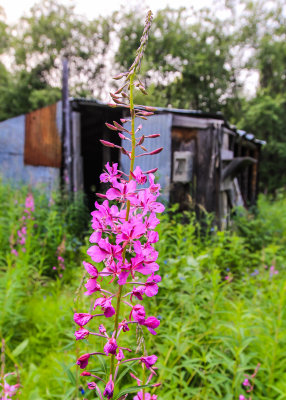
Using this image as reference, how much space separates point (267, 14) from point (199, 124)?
21.1 metres

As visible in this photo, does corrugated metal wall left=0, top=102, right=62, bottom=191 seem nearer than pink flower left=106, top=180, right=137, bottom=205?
No

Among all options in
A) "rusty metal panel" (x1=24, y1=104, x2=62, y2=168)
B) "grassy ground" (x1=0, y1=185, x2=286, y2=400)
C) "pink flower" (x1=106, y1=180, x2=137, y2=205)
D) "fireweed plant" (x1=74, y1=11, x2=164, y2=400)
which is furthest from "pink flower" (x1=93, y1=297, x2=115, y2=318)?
"rusty metal panel" (x1=24, y1=104, x2=62, y2=168)

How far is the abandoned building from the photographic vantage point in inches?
246

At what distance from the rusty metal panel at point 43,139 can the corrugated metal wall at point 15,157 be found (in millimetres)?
183

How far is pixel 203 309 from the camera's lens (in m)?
2.59

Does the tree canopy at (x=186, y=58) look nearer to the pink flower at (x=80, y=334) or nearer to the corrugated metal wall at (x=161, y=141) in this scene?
the corrugated metal wall at (x=161, y=141)

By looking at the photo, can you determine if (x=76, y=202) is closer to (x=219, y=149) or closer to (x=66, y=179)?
(x=66, y=179)

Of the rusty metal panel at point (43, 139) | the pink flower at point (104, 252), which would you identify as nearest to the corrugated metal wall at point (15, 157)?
the rusty metal panel at point (43, 139)

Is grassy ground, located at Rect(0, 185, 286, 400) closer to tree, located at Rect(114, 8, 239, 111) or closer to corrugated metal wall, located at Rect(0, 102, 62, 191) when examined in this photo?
corrugated metal wall, located at Rect(0, 102, 62, 191)

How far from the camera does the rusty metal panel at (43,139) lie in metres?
7.74

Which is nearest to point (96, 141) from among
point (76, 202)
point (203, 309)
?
point (76, 202)

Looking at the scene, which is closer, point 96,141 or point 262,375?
point 262,375

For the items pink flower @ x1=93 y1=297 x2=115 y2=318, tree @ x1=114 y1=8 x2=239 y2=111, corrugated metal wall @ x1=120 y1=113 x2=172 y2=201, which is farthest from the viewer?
tree @ x1=114 y1=8 x2=239 y2=111

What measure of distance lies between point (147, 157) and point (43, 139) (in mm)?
3395
